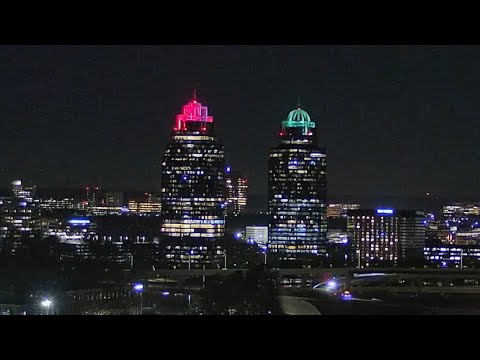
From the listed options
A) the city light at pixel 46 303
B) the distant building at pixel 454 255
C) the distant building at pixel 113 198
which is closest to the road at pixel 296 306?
the city light at pixel 46 303

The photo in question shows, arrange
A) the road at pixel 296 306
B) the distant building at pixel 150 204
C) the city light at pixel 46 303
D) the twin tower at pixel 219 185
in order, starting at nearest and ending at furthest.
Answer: the city light at pixel 46 303
the road at pixel 296 306
the twin tower at pixel 219 185
the distant building at pixel 150 204

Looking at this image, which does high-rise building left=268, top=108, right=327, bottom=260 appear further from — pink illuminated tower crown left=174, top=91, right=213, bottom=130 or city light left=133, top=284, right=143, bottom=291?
city light left=133, top=284, right=143, bottom=291

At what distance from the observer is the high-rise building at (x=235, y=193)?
63.7 ft

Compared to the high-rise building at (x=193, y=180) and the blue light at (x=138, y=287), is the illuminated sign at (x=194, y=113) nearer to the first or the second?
the high-rise building at (x=193, y=180)

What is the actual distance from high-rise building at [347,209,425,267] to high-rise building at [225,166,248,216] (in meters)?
2.53

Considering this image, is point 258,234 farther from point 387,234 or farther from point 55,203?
point 55,203

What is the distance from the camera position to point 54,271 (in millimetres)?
11945

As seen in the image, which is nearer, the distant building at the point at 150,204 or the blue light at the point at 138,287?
the blue light at the point at 138,287

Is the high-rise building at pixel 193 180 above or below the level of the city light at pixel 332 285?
above

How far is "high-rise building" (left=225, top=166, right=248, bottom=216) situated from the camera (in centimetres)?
1941

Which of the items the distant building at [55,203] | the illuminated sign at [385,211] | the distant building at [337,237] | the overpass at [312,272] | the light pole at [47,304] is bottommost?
the overpass at [312,272]

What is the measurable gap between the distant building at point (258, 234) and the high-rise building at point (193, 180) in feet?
2.05
